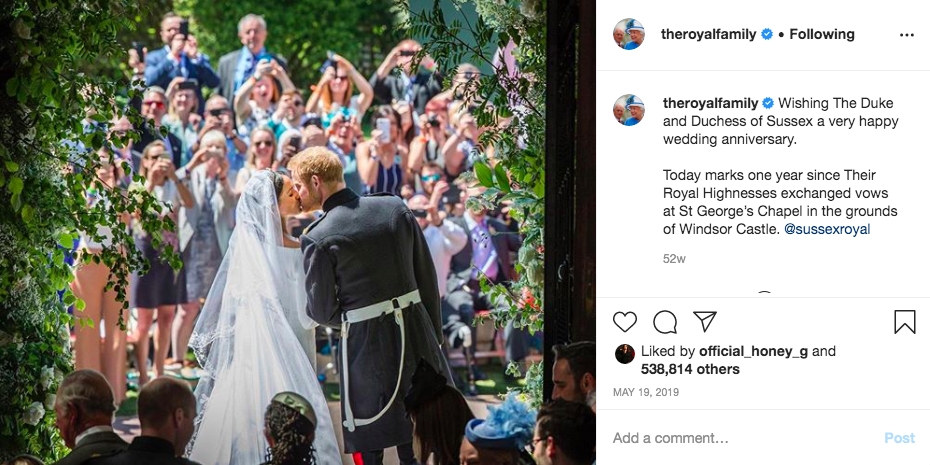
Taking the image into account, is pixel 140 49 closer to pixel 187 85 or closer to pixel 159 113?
pixel 187 85

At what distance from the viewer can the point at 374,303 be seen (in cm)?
409

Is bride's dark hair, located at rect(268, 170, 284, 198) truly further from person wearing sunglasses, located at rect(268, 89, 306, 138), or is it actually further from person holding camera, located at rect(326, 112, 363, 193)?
person wearing sunglasses, located at rect(268, 89, 306, 138)

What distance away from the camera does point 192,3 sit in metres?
8.48

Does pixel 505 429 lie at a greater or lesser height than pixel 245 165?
lesser

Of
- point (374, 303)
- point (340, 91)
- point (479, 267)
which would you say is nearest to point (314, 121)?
point (340, 91)

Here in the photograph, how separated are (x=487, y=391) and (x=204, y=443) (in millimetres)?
1685

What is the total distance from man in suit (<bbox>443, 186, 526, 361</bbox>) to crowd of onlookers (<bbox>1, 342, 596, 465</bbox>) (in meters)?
2.02
